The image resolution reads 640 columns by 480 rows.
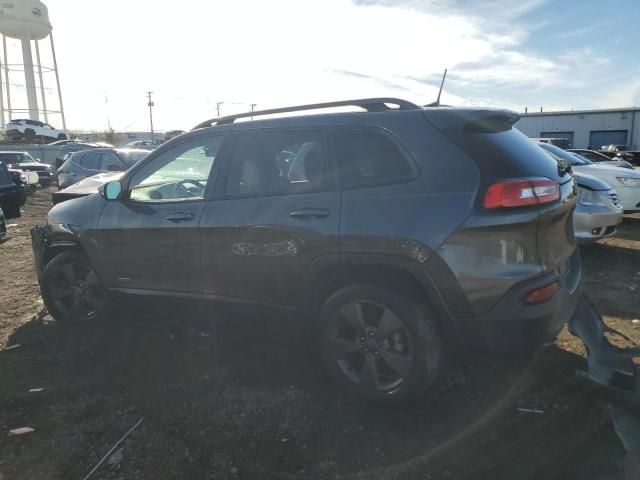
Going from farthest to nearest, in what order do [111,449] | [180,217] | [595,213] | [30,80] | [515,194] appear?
[30,80] → [595,213] → [180,217] → [111,449] → [515,194]

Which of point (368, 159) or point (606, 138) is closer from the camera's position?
point (368, 159)

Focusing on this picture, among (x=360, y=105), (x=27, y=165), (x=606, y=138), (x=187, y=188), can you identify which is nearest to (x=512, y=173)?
(x=360, y=105)

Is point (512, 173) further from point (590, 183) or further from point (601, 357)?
point (590, 183)

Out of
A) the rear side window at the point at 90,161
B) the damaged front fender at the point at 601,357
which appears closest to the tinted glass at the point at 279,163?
the damaged front fender at the point at 601,357

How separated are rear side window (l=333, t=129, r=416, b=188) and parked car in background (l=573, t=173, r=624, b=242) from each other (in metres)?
4.71

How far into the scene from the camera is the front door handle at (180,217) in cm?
350

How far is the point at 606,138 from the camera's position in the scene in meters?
45.4

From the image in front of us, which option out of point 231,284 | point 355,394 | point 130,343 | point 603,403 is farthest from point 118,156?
point 603,403

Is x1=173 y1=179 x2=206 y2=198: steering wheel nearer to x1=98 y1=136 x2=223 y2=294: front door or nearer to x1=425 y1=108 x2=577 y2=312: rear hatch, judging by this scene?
x1=98 y1=136 x2=223 y2=294: front door

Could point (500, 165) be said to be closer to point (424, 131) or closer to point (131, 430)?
point (424, 131)

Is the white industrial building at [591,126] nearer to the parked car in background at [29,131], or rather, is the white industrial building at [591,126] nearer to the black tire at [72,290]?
the parked car in background at [29,131]

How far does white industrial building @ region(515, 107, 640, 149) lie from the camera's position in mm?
44344

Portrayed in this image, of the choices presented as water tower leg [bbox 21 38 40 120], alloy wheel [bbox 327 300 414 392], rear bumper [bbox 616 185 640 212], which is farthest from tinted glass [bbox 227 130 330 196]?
water tower leg [bbox 21 38 40 120]

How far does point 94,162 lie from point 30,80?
5569cm
